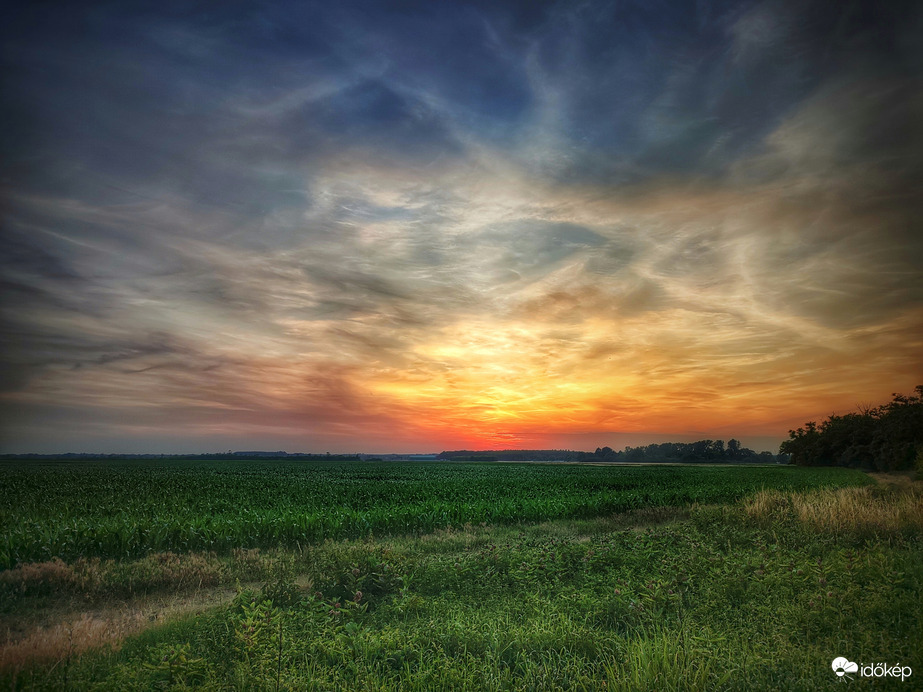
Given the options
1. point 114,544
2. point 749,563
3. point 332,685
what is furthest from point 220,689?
point 114,544

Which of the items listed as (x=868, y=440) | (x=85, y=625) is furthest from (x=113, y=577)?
(x=868, y=440)

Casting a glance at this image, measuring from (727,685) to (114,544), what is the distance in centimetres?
1695

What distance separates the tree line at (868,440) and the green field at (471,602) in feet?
183

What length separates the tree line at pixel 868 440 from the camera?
67.4 meters

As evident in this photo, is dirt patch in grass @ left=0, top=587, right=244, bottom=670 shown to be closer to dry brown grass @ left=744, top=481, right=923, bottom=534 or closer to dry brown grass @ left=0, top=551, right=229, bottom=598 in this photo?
dry brown grass @ left=0, top=551, right=229, bottom=598

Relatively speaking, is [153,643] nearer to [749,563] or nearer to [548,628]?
[548,628]

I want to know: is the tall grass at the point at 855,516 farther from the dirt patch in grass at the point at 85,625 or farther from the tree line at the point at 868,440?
the tree line at the point at 868,440

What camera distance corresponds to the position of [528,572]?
10.6 m

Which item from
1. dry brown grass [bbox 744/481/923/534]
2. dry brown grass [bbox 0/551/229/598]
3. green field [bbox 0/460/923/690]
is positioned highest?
dry brown grass [bbox 744/481/923/534]

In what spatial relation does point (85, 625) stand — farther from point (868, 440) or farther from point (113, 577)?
point (868, 440)

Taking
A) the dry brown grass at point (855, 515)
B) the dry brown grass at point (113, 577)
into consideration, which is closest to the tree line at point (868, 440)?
the dry brown grass at point (855, 515)

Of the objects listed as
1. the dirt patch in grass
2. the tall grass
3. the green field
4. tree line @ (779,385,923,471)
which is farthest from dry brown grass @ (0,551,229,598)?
tree line @ (779,385,923,471)

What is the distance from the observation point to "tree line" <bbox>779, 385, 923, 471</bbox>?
221 feet

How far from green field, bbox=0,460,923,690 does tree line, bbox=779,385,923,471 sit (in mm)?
55888
